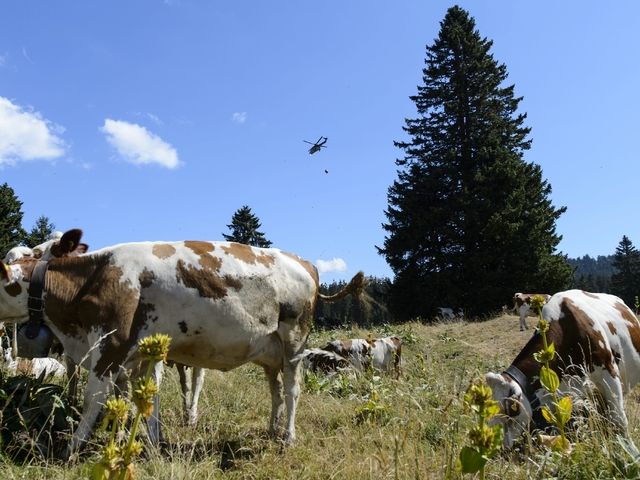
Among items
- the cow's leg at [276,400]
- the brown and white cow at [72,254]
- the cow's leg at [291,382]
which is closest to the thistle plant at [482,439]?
the cow's leg at [291,382]

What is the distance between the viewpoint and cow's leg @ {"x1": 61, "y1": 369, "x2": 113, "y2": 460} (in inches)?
138

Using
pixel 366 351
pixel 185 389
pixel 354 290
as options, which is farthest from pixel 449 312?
pixel 185 389

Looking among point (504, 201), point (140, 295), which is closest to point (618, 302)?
point (140, 295)

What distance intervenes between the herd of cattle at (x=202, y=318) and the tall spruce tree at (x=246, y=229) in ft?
118

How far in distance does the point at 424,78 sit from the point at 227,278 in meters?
27.6

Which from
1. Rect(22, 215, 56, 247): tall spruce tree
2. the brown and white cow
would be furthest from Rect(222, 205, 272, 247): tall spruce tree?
the brown and white cow

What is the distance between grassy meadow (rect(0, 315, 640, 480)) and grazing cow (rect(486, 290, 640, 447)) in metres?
0.24

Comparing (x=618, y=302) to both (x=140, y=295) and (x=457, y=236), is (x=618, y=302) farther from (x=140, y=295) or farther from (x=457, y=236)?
(x=457, y=236)

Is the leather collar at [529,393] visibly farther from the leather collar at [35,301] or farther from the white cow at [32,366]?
the white cow at [32,366]

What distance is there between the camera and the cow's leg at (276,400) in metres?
4.43

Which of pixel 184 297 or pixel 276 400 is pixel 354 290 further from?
pixel 184 297

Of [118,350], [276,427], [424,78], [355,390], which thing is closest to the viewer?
[118,350]

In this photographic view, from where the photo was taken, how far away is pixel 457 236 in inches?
934

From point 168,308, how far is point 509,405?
311cm
